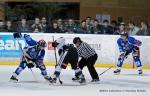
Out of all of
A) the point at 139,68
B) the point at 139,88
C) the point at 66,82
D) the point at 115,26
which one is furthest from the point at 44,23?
the point at 139,88

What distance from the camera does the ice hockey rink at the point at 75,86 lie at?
1254cm

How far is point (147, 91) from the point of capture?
43.3ft

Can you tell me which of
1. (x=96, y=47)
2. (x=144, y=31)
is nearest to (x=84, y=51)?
(x=96, y=47)

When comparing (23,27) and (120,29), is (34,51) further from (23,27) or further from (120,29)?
(120,29)

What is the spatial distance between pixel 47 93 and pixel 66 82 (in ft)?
7.79

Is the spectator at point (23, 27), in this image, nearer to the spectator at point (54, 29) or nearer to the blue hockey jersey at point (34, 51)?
the spectator at point (54, 29)

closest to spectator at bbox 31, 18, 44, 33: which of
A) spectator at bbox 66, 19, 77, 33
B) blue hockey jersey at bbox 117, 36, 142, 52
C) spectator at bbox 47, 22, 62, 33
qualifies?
spectator at bbox 47, 22, 62, 33

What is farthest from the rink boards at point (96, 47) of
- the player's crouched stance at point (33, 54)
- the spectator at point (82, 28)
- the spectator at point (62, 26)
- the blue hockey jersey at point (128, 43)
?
the player's crouched stance at point (33, 54)

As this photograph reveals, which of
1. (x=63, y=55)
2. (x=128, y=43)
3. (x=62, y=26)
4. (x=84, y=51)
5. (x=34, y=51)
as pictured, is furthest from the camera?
(x=62, y=26)

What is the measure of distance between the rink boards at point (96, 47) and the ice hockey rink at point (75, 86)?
2.31 metres

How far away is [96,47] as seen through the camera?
789 inches

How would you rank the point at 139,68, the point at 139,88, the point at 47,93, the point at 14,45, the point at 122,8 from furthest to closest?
the point at 122,8
the point at 14,45
the point at 139,68
the point at 139,88
the point at 47,93

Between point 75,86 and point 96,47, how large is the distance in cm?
607

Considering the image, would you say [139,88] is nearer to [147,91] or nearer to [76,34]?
[147,91]
